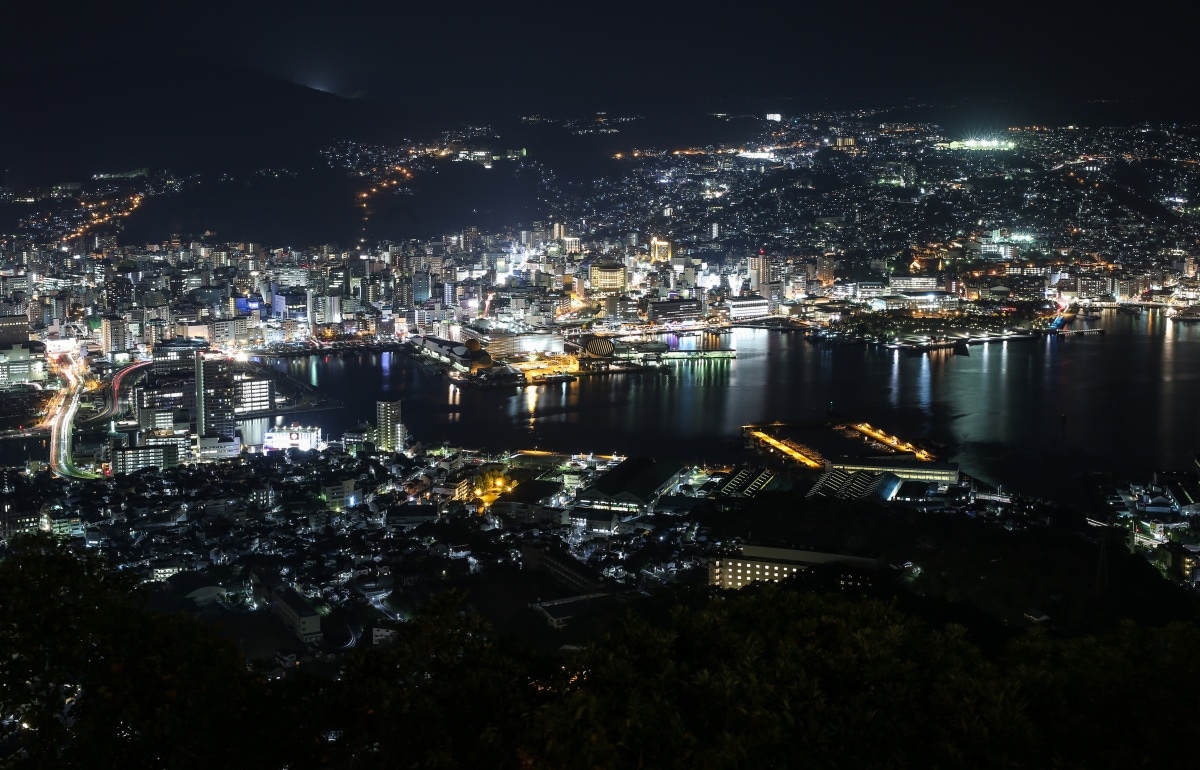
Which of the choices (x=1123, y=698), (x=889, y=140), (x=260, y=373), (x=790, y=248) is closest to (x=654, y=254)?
(x=790, y=248)

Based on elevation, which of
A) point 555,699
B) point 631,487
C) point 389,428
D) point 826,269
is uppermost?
point 826,269

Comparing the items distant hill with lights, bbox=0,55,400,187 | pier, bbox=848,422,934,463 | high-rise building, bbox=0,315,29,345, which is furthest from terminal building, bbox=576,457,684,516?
distant hill with lights, bbox=0,55,400,187

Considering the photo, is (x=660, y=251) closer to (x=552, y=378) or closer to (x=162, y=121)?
(x=552, y=378)

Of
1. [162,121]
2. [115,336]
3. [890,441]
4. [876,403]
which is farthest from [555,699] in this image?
[162,121]

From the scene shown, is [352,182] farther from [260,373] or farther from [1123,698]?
[1123,698]

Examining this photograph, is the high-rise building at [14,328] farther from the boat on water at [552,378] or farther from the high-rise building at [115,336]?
the boat on water at [552,378]

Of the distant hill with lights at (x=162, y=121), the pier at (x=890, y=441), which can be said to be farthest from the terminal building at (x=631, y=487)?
the distant hill with lights at (x=162, y=121)
